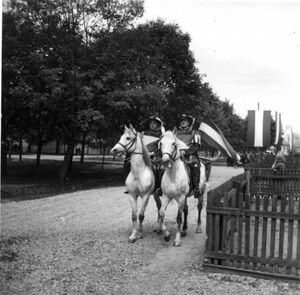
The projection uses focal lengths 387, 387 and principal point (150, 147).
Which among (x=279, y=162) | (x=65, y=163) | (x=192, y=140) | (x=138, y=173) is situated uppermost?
(x=192, y=140)

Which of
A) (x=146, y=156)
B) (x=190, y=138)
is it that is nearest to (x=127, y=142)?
(x=146, y=156)

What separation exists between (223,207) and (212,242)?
0.62 metres

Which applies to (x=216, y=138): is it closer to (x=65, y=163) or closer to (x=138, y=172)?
(x=138, y=172)

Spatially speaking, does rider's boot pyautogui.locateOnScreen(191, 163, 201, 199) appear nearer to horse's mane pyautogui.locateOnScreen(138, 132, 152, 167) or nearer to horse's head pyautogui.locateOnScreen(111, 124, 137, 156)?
horse's mane pyautogui.locateOnScreen(138, 132, 152, 167)

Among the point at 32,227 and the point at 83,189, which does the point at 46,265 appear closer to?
the point at 32,227

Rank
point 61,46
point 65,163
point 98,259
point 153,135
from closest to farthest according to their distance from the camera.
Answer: point 98,259, point 153,135, point 61,46, point 65,163

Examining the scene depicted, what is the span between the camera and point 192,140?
8164 millimetres

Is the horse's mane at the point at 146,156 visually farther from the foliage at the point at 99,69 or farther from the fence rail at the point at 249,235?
the fence rail at the point at 249,235

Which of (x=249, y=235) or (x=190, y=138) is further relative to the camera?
(x=190, y=138)

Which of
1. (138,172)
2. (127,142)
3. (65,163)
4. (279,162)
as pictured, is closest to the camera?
(127,142)

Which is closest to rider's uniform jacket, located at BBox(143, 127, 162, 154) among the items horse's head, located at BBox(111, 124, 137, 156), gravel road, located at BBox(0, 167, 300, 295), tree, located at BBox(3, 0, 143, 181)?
horse's head, located at BBox(111, 124, 137, 156)

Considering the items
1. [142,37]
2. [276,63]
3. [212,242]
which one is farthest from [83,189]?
[276,63]

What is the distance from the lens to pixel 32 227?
9070 millimetres

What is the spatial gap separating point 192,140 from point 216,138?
0.85 metres
